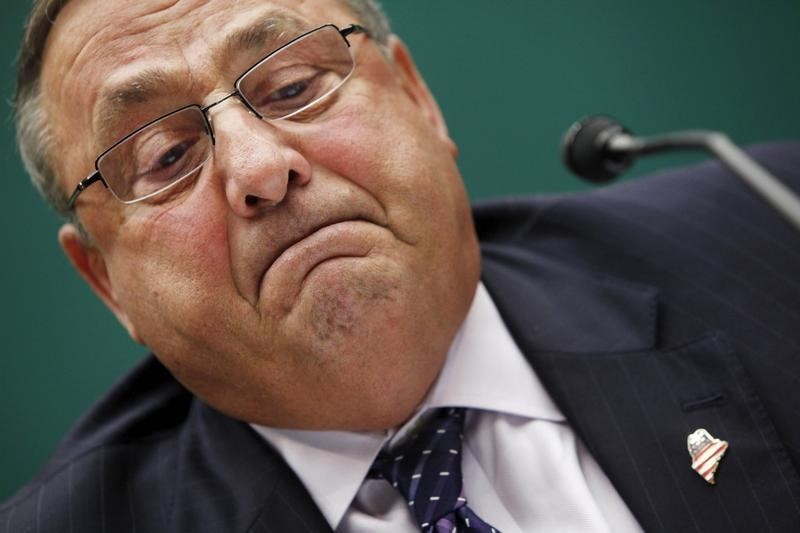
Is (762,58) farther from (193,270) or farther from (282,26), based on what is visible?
(193,270)

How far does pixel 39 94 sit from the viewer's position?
4.50 feet

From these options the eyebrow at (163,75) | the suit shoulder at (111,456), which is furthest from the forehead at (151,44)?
the suit shoulder at (111,456)

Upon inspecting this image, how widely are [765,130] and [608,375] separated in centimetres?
126

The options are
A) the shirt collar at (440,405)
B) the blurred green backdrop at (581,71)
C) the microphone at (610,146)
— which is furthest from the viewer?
the blurred green backdrop at (581,71)

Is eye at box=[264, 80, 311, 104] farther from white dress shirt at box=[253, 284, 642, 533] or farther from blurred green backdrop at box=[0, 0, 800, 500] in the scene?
blurred green backdrop at box=[0, 0, 800, 500]

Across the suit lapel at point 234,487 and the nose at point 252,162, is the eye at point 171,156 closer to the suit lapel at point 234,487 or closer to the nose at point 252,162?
the nose at point 252,162

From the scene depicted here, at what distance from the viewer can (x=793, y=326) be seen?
132 centimetres

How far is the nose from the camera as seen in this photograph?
1.08 meters

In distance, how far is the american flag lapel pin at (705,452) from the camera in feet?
3.85

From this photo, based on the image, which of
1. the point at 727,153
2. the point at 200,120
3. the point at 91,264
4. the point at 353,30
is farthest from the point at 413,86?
the point at 91,264

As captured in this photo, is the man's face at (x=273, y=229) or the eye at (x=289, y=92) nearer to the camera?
the man's face at (x=273, y=229)

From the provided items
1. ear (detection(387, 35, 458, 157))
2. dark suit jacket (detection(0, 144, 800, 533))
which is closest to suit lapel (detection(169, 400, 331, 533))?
dark suit jacket (detection(0, 144, 800, 533))

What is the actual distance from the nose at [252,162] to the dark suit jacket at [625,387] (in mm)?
484

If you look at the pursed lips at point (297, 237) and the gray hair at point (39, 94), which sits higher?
the gray hair at point (39, 94)
